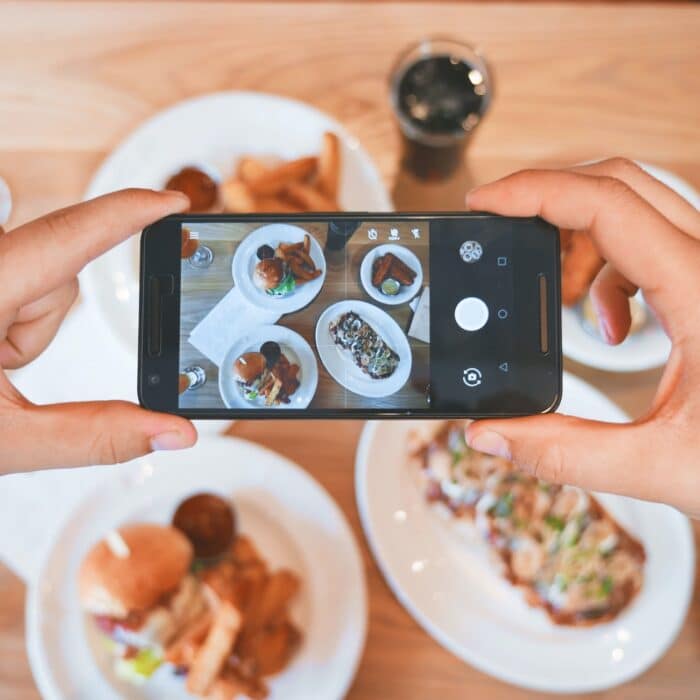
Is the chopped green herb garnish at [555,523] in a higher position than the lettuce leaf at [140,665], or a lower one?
higher

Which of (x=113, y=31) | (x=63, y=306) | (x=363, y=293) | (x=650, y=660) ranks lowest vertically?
(x=650, y=660)

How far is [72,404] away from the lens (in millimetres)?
612

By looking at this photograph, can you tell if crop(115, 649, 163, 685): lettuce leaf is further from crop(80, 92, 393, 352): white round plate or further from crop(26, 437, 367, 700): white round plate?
crop(80, 92, 393, 352): white round plate

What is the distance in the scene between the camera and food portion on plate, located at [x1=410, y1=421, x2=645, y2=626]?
90 centimetres

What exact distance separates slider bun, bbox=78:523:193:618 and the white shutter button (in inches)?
18.7

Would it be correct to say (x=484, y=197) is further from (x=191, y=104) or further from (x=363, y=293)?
(x=191, y=104)

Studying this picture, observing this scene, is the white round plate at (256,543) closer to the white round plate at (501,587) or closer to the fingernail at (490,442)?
the white round plate at (501,587)

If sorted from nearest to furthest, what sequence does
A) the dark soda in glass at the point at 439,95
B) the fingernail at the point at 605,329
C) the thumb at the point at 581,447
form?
the thumb at the point at 581,447, the fingernail at the point at 605,329, the dark soda in glass at the point at 439,95

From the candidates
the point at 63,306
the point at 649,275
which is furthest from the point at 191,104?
the point at 649,275

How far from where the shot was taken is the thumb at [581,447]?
0.58 meters

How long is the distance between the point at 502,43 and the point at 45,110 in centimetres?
62

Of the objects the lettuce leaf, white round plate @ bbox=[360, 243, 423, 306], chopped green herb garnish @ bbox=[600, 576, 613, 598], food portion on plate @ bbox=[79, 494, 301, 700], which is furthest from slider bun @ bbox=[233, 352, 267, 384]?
chopped green herb garnish @ bbox=[600, 576, 613, 598]

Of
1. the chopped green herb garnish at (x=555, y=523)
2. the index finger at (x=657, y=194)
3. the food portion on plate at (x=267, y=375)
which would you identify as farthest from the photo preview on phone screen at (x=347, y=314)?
the chopped green herb garnish at (x=555, y=523)

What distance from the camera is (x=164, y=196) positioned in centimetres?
62
